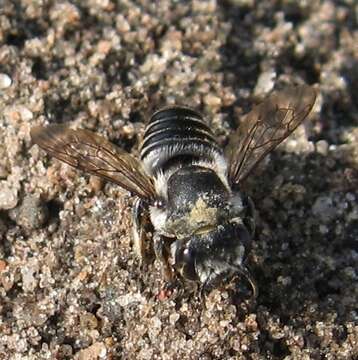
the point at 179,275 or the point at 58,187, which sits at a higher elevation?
the point at 58,187

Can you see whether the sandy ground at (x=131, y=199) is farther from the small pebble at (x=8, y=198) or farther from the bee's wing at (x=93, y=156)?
the bee's wing at (x=93, y=156)

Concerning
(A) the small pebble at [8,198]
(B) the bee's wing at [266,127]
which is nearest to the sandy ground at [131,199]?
(A) the small pebble at [8,198]

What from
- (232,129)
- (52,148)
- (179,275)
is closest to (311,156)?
(232,129)

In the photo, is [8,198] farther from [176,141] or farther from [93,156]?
[176,141]

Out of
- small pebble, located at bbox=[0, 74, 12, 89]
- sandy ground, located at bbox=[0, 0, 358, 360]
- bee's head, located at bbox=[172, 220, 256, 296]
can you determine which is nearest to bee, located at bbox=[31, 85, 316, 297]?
bee's head, located at bbox=[172, 220, 256, 296]

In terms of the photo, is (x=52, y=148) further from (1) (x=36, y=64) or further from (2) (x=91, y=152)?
(1) (x=36, y=64)

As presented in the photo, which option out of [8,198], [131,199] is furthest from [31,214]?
[131,199]
